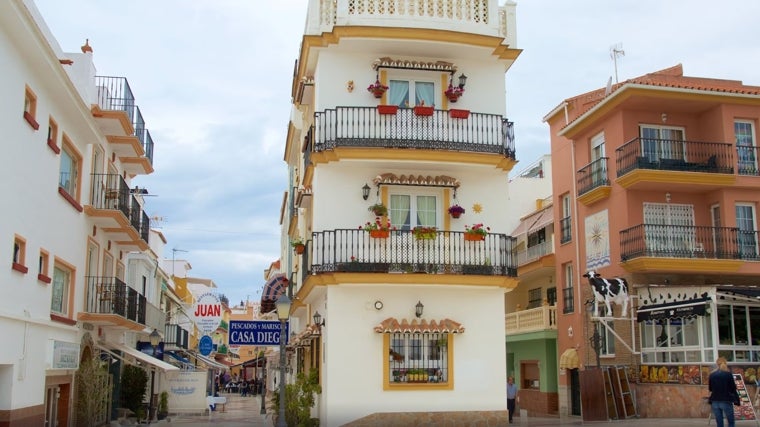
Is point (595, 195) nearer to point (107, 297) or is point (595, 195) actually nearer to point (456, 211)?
point (456, 211)

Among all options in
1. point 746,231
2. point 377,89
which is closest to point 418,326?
point 377,89

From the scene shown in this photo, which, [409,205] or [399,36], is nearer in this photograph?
[399,36]

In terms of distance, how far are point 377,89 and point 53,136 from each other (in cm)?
828

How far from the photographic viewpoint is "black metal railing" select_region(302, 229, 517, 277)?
2108 centimetres

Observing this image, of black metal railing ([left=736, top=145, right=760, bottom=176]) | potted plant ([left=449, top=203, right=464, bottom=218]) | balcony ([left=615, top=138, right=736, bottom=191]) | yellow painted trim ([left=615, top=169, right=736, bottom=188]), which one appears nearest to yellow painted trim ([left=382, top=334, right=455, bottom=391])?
potted plant ([left=449, top=203, right=464, bottom=218])

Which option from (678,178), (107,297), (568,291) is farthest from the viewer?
(568,291)

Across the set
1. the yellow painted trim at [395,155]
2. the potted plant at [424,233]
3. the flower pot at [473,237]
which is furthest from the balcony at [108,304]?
the flower pot at [473,237]

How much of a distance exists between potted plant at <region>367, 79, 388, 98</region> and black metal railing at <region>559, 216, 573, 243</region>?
13188 mm

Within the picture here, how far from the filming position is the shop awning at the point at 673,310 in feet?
77.8

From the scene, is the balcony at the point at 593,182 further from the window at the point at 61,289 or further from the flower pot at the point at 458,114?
the window at the point at 61,289

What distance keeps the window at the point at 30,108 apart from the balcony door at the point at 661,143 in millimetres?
19024

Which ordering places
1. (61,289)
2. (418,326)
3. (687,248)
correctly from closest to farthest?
(61,289)
(418,326)
(687,248)

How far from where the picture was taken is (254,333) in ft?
69.9

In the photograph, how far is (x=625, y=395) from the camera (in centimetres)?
2594
